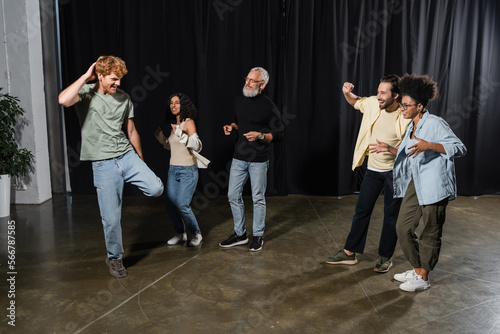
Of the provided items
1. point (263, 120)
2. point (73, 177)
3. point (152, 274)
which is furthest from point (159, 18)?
point (152, 274)

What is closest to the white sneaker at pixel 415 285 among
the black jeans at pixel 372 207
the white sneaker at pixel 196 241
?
the black jeans at pixel 372 207

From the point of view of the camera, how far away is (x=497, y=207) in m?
5.61

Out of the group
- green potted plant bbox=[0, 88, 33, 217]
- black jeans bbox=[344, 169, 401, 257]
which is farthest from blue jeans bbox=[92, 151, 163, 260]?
green potted plant bbox=[0, 88, 33, 217]

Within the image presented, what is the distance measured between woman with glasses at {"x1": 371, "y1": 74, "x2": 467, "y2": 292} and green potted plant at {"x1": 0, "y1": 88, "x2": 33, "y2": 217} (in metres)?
3.79

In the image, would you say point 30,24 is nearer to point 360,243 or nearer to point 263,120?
point 263,120

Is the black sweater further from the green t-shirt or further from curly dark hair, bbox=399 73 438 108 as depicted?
curly dark hair, bbox=399 73 438 108

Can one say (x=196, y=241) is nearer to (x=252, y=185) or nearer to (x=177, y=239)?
(x=177, y=239)

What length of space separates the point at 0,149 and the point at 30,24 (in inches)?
60.4

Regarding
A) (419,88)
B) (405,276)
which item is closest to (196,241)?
(405,276)

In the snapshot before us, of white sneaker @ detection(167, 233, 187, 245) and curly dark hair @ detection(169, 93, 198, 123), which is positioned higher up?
curly dark hair @ detection(169, 93, 198, 123)

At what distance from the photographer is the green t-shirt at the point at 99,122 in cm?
319

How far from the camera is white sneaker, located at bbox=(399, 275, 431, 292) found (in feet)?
10.7

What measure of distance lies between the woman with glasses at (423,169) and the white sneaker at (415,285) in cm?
12

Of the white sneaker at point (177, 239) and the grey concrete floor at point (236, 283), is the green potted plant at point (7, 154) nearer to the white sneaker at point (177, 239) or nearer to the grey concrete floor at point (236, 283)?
the grey concrete floor at point (236, 283)
